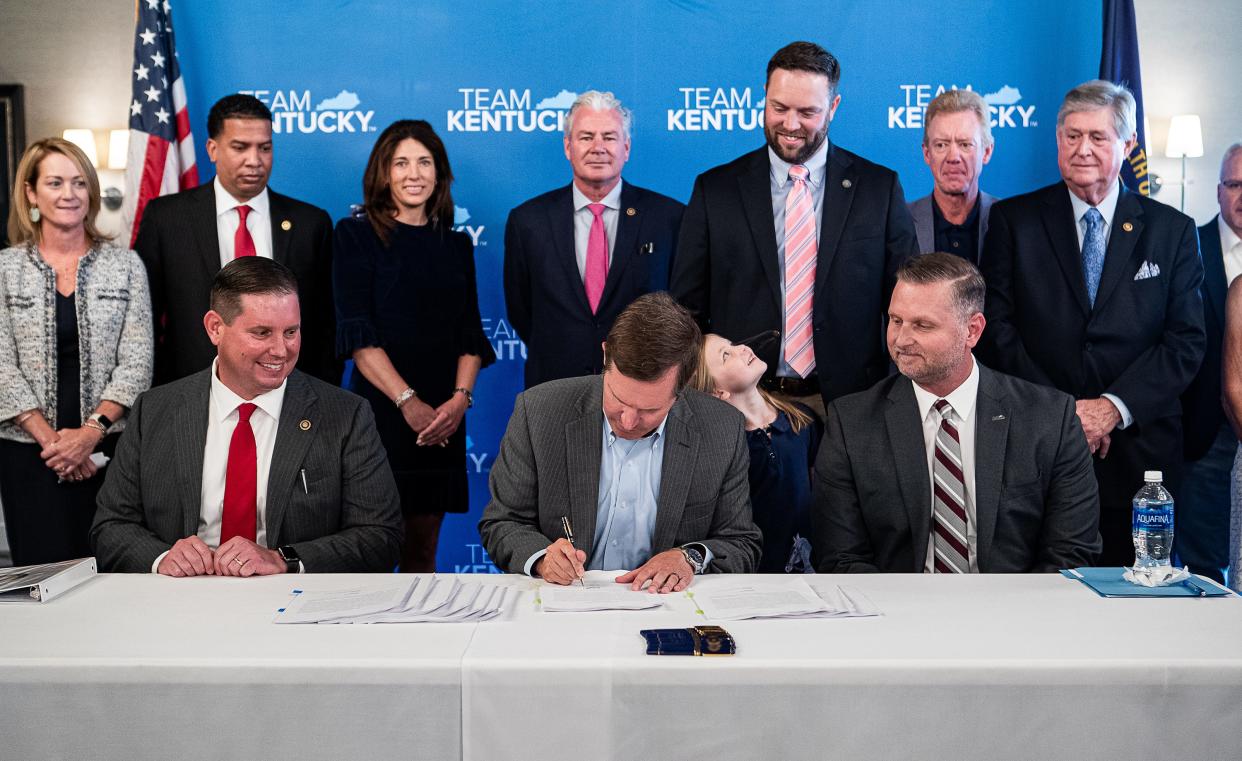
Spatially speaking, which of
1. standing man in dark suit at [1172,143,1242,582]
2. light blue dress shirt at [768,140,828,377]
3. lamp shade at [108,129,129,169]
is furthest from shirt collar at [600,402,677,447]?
lamp shade at [108,129,129,169]

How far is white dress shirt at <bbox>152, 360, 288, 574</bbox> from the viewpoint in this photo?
3.09m

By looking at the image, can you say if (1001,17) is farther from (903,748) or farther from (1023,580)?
(903,748)

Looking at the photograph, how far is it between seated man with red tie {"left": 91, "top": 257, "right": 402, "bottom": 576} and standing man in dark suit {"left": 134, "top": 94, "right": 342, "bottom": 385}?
4.18ft

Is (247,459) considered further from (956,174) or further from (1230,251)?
(1230,251)

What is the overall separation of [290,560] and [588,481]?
769 millimetres

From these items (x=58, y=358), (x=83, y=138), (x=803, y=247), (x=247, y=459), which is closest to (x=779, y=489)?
(x=803, y=247)

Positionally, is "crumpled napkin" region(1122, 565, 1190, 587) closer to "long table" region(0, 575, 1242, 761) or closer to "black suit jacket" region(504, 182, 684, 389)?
"long table" region(0, 575, 1242, 761)

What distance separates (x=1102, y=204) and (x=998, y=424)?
60.8 inches

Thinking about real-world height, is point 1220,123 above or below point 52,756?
above

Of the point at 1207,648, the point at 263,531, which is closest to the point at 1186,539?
the point at 1207,648

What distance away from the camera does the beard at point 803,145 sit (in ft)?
13.7

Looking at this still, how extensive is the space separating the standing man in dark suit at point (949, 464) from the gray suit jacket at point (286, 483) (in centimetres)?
125

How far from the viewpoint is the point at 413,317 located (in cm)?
443

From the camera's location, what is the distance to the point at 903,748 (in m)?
2.00
